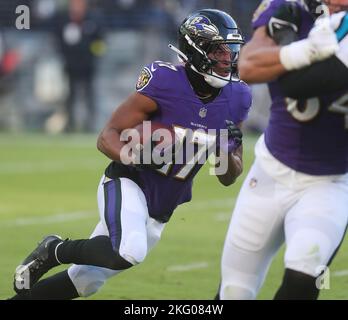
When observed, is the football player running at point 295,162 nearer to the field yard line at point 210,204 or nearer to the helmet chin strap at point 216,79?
the helmet chin strap at point 216,79

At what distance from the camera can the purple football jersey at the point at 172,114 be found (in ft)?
15.9

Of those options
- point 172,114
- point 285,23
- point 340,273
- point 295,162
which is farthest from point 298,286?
point 340,273

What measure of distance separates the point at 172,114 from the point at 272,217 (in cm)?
108

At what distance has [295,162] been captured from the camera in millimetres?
4027

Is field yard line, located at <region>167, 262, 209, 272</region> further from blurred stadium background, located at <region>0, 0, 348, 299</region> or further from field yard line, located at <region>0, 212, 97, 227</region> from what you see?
field yard line, located at <region>0, 212, 97, 227</region>

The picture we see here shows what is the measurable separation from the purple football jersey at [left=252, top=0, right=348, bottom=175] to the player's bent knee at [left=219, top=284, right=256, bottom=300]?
0.51m

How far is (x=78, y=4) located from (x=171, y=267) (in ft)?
31.0

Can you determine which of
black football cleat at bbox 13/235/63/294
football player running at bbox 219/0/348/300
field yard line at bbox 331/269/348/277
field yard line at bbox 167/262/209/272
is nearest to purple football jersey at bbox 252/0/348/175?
football player running at bbox 219/0/348/300

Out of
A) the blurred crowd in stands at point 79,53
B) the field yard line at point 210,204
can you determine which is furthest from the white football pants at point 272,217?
the blurred crowd in stands at point 79,53

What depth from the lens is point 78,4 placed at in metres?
15.5

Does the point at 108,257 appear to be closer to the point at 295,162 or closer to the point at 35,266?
the point at 35,266

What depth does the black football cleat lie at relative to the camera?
4867 millimetres
